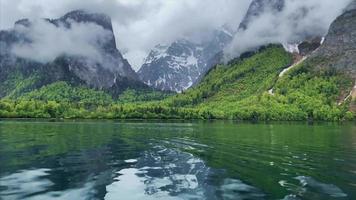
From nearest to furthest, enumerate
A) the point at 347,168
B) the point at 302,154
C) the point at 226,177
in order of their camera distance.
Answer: the point at 226,177, the point at 347,168, the point at 302,154

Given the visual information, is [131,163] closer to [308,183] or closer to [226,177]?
[226,177]

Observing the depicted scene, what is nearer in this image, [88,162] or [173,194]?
[173,194]

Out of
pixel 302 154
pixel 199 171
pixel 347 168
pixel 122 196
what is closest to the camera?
pixel 122 196

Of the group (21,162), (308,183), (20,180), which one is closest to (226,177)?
(308,183)

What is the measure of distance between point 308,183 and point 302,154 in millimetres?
20972

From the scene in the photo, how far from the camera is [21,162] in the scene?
139ft

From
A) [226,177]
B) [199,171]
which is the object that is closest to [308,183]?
[226,177]

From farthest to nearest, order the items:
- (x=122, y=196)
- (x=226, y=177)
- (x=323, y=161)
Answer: (x=323, y=161), (x=226, y=177), (x=122, y=196)

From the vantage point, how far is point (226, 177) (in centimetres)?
3497

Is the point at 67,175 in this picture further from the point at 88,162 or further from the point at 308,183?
the point at 308,183

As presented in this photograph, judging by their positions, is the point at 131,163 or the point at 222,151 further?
the point at 222,151

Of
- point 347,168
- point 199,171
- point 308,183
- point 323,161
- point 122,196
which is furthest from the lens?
point 323,161

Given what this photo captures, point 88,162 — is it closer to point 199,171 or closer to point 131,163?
point 131,163

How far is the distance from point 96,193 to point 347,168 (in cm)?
2370
